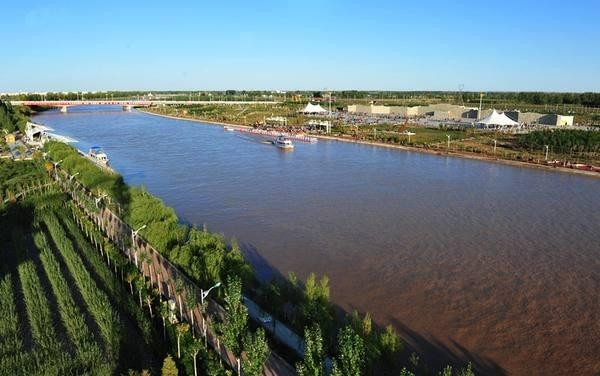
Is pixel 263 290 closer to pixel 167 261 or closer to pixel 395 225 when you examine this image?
pixel 167 261

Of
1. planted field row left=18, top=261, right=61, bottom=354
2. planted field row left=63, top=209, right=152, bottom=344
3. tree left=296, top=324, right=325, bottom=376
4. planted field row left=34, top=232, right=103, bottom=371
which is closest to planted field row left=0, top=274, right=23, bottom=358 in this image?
planted field row left=18, top=261, right=61, bottom=354

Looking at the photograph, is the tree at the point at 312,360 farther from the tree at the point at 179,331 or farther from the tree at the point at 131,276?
the tree at the point at 131,276

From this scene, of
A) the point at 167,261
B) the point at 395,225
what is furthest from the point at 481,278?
the point at 167,261

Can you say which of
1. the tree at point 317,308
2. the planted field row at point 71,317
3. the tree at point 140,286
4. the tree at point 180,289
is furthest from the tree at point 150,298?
the tree at point 317,308

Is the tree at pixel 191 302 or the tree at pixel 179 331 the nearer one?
the tree at pixel 179 331

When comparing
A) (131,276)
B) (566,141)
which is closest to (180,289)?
(131,276)

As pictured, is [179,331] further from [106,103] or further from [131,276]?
[106,103]
